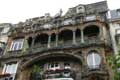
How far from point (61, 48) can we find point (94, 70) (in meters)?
6.34

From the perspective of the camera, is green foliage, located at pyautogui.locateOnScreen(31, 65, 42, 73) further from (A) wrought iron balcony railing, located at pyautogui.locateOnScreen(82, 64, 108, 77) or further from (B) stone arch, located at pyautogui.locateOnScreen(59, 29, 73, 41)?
(B) stone arch, located at pyautogui.locateOnScreen(59, 29, 73, 41)

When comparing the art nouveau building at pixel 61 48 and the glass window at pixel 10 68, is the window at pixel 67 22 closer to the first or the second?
the art nouveau building at pixel 61 48

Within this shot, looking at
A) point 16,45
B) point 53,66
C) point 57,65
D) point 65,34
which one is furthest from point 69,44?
point 16,45

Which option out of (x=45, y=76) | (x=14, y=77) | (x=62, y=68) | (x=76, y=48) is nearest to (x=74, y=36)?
(x=76, y=48)

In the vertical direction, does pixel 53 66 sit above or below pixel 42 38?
below

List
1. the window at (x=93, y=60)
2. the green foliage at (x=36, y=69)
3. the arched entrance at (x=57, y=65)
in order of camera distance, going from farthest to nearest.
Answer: the green foliage at (x=36, y=69) → the arched entrance at (x=57, y=65) → the window at (x=93, y=60)

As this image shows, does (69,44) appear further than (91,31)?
No

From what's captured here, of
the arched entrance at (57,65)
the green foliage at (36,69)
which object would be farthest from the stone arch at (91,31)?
the green foliage at (36,69)

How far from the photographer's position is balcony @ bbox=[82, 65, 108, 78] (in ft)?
81.6

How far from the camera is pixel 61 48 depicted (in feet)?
97.7

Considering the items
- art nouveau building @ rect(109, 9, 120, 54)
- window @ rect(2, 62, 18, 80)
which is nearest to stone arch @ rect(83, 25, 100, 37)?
art nouveau building @ rect(109, 9, 120, 54)

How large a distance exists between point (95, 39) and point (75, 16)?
6.37 meters

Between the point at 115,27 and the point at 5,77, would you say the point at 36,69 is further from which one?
the point at 115,27

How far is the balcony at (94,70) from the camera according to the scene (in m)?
24.9
